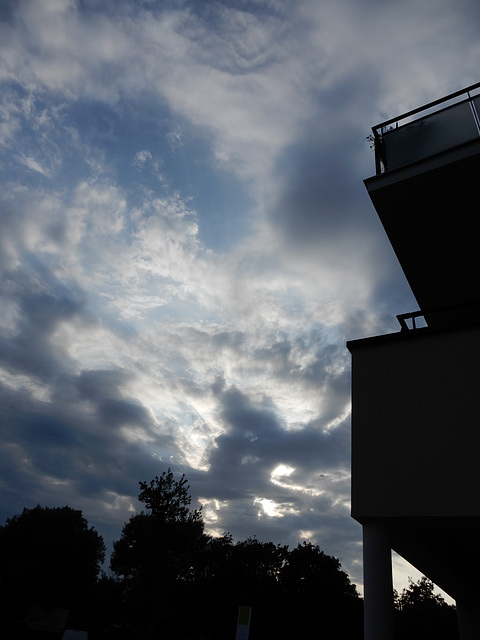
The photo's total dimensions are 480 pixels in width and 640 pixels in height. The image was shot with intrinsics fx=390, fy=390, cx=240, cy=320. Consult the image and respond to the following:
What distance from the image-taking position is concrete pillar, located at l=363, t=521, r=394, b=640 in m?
4.88

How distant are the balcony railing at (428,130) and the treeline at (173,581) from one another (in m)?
31.8

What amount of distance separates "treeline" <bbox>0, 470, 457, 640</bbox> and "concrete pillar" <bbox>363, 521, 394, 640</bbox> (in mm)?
30731

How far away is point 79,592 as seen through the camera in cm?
4059

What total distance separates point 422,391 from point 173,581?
107 feet

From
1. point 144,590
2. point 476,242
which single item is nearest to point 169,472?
point 144,590

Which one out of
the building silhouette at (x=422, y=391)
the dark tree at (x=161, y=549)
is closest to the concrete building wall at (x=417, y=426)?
the building silhouette at (x=422, y=391)

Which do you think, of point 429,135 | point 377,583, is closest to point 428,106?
point 429,135

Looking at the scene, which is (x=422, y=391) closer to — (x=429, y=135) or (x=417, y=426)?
(x=417, y=426)

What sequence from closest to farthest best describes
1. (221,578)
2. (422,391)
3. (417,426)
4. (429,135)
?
(417,426) → (422,391) → (429,135) → (221,578)

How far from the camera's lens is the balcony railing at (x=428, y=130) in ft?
25.1

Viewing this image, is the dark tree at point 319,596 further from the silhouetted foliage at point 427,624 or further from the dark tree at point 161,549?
the dark tree at point 161,549

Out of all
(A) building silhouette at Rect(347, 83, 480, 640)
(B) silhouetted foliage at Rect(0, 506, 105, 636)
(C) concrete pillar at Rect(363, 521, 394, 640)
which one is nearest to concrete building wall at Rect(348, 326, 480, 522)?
(A) building silhouette at Rect(347, 83, 480, 640)

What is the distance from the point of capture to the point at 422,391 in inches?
220

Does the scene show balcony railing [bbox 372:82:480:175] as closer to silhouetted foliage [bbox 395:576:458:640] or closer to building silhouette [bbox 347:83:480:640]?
building silhouette [bbox 347:83:480:640]
